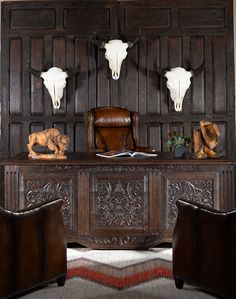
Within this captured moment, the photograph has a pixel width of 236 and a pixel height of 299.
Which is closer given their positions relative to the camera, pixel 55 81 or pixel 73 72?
pixel 55 81

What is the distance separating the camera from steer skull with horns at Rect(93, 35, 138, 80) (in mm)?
5945

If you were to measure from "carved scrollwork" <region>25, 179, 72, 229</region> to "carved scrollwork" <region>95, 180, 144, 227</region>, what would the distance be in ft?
0.74

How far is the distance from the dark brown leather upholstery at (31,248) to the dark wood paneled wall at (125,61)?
11.5 feet

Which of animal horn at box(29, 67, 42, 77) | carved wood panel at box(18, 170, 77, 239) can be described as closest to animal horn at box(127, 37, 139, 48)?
animal horn at box(29, 67, 42, 77)

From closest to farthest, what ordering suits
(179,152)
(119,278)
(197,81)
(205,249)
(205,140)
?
(205,249) < (119,278) < (205,140) < (179,152) < (197,81)

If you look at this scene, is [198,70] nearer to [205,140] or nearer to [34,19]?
[34,19]

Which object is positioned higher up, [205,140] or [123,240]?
[205,140]

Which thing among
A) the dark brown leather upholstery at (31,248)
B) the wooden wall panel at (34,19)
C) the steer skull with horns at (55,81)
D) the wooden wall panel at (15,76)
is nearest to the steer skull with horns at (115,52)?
the steer skull with horns at (55,81)

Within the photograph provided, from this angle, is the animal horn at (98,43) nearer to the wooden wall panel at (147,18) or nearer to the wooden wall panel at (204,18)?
the wooden wall panel at (147,18)

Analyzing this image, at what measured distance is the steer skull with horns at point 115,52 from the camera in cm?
595

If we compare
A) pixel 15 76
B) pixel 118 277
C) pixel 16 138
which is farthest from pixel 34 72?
pixel 118 277

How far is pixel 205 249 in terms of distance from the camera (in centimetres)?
279

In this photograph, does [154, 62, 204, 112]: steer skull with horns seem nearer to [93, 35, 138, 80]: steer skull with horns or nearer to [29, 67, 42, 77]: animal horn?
[93, 35, 138, 80]: steer skull with horns

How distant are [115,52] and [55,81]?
31.8 inches
